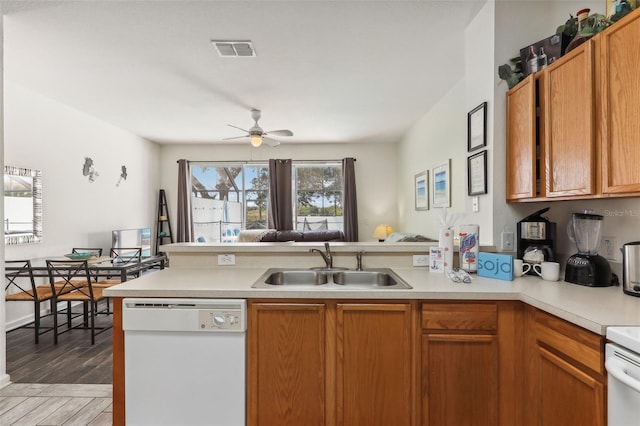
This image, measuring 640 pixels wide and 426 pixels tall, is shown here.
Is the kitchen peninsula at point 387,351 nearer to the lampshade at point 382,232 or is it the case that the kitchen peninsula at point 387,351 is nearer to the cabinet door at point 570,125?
the cabinet door at point 570,125

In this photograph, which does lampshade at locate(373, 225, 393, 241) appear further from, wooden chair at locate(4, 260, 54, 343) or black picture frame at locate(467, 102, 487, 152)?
wooden chair at locate(4, 260, 54, 343)

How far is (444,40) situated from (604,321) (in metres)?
2.37

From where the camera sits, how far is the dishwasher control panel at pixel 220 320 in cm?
153

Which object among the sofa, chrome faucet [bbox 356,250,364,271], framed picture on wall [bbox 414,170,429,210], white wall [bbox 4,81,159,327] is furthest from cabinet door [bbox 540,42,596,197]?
white wall [bbox 4,81,159,327]

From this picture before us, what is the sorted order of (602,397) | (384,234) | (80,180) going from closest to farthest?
1. (602,397)
2. (80,180)
3. (384,234)

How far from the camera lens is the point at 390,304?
1.53 metres

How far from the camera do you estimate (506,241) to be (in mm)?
2012

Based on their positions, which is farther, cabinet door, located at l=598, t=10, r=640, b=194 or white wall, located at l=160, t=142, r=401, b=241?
white wall, located at l=160, t=142, r=401, b=241

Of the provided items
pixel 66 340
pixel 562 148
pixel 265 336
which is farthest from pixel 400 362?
pixel 66 340

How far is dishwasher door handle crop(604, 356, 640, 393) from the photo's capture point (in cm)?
91

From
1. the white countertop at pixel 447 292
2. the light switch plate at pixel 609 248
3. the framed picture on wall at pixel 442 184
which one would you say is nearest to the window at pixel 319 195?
the framed picture on wall at pixel 442 184

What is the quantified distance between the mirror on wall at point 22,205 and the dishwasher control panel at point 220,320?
3.13 m

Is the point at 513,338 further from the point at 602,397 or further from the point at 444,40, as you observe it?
the point at 444,40

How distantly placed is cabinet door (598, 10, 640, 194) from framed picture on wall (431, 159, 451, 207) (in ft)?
8.22
